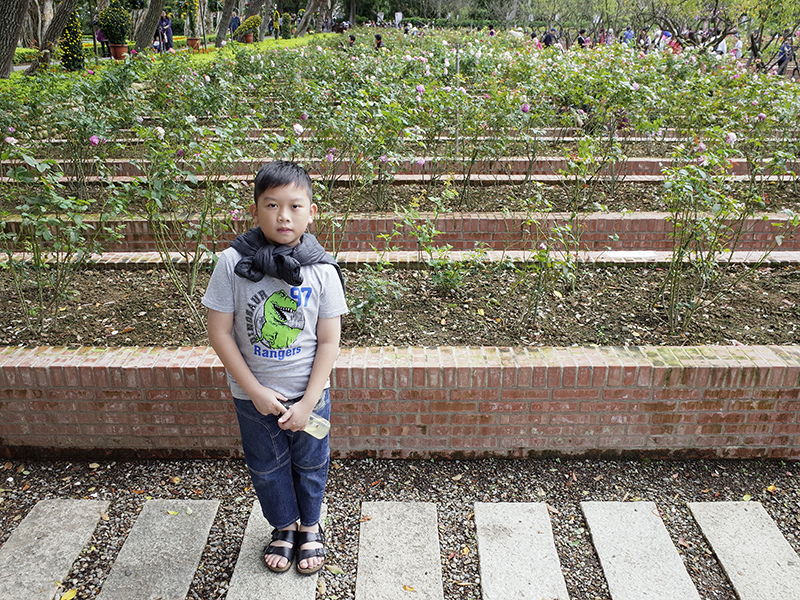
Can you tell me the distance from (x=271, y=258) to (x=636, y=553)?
179 cm

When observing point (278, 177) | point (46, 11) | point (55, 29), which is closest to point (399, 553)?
point (278, 177)

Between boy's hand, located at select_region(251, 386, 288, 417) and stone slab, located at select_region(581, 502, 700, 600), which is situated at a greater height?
boy's hand, located at select_region(251, 386, 288, 417)

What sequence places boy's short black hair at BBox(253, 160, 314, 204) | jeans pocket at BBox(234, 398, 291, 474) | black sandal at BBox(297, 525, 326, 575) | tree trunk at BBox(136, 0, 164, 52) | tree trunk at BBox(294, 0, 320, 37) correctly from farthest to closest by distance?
tree trunk at BBox(294, 0, 320, 37)
tree trunk at BBox(136, 0, 164, 52)
black sandal at BBox(297, 525, 326, 575)
jeans pocket at BBox(234, 398, 291, 474)
boy's short black hair at BBox(253, 160, 314, 204)

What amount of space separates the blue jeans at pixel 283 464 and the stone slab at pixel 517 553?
2.27 ft

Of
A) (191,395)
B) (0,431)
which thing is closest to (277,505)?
(191,395)

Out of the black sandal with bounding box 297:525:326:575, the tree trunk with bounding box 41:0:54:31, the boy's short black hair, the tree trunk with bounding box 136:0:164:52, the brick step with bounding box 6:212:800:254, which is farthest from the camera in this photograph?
the tree trunk with bounding box 41:0:54:31

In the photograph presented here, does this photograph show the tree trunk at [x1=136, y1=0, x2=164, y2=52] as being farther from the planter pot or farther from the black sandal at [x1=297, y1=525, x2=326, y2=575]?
the black sandal at [x1=297, y1=525, x2=326, y2=575]

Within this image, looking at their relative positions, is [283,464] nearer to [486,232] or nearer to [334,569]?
[334,569]

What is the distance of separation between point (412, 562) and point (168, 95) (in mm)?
7954

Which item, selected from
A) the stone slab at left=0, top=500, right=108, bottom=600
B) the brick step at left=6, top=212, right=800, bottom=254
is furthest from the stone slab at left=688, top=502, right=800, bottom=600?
the brick step at left=6, top=212, right=800, bottom=254

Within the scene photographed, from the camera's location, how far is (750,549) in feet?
7.75

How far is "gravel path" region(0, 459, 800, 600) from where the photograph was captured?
227 centimetres

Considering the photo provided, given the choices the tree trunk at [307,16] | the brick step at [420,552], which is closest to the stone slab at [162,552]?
the brick step at [420,552]

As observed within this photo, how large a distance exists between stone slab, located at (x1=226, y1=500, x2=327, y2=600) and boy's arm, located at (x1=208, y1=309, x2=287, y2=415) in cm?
69
